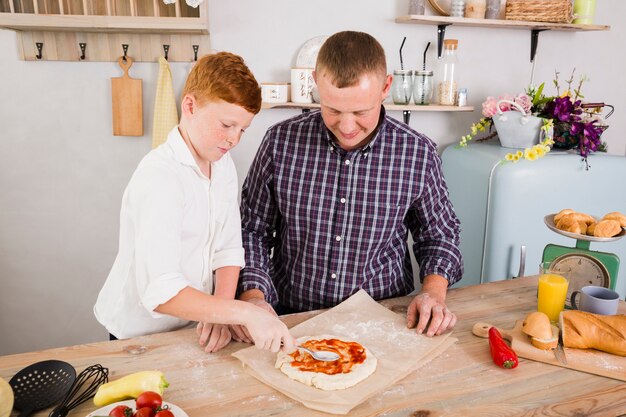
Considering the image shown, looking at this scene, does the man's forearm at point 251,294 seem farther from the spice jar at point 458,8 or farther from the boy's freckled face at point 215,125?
the spice jar at point 458,8

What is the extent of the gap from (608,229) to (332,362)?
89cm

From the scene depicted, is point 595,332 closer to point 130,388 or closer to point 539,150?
point 130,388


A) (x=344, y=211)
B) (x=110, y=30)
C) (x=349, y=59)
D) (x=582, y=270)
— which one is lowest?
(x=582, y=270)

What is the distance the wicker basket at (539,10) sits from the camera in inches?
109

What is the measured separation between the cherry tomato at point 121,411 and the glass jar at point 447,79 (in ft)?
7.74

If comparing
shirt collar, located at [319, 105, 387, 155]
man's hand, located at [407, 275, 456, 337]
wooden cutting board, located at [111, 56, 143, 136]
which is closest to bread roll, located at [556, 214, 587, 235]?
man's hand, located at [407, 275, 456, 337]

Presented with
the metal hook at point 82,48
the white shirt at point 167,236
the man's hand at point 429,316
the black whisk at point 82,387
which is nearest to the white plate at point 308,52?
the metal hook at point 82,48

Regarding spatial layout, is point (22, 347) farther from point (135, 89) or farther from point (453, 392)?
point (453, 392)

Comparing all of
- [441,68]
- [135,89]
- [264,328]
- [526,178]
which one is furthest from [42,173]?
[526,178]

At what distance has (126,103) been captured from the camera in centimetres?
254

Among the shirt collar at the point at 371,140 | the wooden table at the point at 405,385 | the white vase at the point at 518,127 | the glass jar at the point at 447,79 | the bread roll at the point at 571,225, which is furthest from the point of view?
the glass jar at the point at 447,79

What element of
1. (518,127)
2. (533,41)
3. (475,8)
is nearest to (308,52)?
(475,8)

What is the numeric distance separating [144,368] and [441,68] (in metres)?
2.33

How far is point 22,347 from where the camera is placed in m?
2.78
